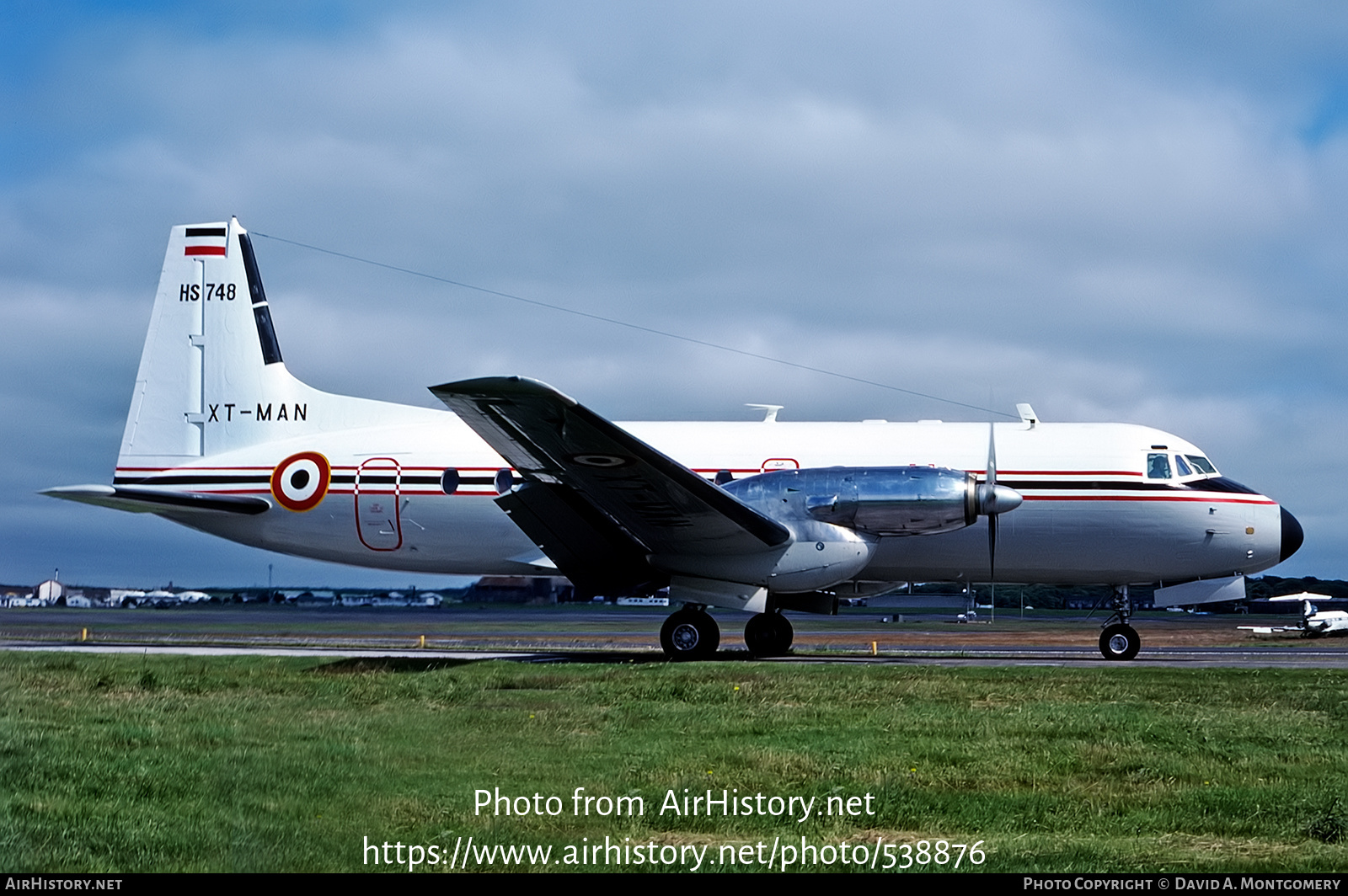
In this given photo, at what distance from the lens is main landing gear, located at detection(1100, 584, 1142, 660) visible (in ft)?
70.6

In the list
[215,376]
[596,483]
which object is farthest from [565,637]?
[596,483]

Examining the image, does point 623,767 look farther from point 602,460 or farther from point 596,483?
point 596,483

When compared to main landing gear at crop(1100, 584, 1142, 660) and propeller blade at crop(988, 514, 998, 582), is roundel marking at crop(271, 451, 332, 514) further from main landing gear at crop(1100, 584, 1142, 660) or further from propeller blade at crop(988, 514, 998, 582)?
main landing gear at crop(1100, 584, 1142, 660)

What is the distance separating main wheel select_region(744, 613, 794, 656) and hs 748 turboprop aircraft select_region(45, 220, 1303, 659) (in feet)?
0.13

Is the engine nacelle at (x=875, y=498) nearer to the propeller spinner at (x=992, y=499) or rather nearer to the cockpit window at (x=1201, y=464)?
the propeller spinner at (x=992, y=499)

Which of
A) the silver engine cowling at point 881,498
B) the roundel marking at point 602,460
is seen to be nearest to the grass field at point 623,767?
the roundel marking at point 602,460

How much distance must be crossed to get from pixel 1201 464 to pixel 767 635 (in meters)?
8.35

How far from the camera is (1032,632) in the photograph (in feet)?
130

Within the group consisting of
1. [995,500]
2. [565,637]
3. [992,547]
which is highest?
[995,500]

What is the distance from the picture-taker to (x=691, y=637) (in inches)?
783

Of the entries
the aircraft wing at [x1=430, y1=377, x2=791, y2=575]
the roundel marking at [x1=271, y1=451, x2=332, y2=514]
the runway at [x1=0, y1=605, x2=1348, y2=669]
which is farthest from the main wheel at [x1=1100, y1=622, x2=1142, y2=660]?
the roundel marking at [x1=271, y1=451, x2=332, y2=514]

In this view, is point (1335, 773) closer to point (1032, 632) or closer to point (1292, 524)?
point (1292, 524)

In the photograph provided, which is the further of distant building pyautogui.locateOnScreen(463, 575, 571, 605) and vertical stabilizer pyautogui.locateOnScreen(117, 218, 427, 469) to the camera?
distant building pyautogui.locateOnScreen(463, 575, 571, 605)

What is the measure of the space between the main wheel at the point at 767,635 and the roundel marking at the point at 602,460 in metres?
5.11
